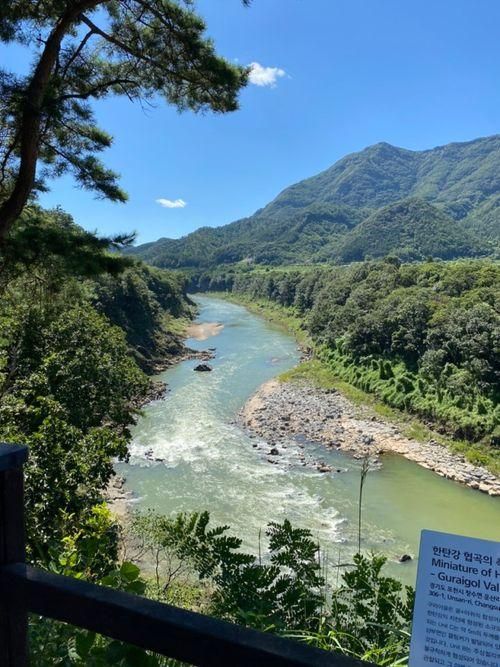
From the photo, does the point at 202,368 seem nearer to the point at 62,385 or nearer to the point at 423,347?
the point at 423,347

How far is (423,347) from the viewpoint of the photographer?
3192cm

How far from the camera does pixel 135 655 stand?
6.23ft

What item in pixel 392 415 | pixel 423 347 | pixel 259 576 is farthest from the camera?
pixel 423 347

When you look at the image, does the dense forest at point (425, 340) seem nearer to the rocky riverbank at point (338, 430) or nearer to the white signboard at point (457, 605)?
the rocky riverbank at point (338, 430)

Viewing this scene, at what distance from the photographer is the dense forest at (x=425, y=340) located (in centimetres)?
2634

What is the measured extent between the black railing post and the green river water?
12418 millimetres

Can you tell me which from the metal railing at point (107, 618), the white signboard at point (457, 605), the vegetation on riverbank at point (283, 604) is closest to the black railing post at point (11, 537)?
the metal railing at point (107, 618)

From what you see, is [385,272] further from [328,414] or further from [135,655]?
[135,655]

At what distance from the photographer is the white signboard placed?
51.6 inches

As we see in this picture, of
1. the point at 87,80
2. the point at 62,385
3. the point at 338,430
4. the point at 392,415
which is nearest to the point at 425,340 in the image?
the point at 392,415

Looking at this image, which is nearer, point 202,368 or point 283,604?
point 283,604

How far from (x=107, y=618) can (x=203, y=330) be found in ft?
202

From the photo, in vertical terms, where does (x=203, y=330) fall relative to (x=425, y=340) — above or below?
below

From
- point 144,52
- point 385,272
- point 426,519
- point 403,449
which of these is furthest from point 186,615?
point 385,272
